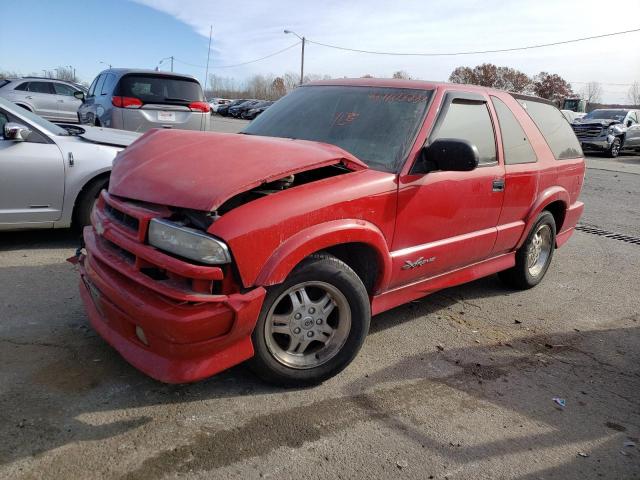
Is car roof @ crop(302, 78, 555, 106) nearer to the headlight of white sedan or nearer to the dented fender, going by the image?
the dented fender

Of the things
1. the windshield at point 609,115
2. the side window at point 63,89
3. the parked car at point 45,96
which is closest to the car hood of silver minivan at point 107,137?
the parked car at point 45,96

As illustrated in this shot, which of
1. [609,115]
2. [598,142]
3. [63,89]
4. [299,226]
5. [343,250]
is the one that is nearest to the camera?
[299,226]

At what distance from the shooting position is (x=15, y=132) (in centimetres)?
472

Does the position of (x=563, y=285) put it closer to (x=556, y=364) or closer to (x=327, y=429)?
(x=556, y=364)

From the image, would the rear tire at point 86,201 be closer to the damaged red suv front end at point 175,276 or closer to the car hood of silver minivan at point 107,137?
the car hood of silver minivan at point 107,137

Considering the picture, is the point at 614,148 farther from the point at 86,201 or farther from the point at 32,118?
the point at 32,118

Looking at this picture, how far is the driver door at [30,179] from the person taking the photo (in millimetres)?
4695

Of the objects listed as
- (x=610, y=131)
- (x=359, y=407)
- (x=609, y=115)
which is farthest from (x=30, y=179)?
(x=609, y=115)

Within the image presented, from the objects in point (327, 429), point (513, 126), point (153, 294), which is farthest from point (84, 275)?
point (513, 126)

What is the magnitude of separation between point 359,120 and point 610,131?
20761 mm

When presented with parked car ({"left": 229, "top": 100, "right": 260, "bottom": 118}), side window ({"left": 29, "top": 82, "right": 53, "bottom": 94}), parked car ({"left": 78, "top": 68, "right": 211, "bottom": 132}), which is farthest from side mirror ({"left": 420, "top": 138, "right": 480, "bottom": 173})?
parked car ({"left": 229, "top": 100, "right": 260, "bottom": 118})

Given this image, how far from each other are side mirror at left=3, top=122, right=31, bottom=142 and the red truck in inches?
79.2

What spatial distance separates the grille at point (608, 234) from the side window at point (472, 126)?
417 centimetres

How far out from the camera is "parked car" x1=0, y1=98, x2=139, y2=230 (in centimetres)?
472
